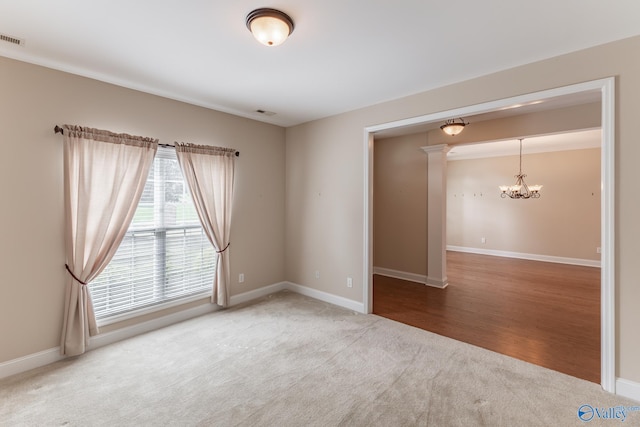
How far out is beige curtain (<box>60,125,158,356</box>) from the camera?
267 centimetres

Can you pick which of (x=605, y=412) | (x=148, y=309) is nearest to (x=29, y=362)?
(x=148, y=309)

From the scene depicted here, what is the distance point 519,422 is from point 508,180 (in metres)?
7.37

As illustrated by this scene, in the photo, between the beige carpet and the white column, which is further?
the white column

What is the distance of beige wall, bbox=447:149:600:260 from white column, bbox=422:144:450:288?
3867 mm

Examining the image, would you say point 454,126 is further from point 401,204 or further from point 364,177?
point 401,204

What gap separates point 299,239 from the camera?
15.3 ft

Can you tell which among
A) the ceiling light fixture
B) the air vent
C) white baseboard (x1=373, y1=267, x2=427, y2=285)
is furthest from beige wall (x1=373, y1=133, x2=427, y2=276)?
the air vent

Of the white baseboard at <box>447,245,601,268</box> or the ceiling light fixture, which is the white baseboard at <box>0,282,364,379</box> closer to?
the ceiling light fixture

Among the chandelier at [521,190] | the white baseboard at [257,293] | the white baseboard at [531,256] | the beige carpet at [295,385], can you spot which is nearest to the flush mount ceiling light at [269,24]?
the beige carpet at [295,385]

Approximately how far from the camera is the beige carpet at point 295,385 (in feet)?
6.43

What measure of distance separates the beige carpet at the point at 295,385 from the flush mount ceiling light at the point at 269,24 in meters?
2.67

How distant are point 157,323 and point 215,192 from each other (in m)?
1.74

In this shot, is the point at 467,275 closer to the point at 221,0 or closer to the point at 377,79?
the point at 377,79

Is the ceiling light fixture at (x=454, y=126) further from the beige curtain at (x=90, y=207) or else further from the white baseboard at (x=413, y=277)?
the beige curtain at (x=90, y=207)
